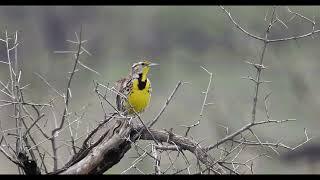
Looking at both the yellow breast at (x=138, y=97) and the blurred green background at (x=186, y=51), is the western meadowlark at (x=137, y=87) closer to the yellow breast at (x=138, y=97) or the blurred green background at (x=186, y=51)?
the yellow breast at (x=138, y=97)

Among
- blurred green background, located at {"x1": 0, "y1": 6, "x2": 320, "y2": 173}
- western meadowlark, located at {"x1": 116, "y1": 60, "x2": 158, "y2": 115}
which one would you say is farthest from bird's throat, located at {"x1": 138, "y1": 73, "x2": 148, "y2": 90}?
blurred green background, located at {"x1": 0, "y1": 6, "x2": 320, "y2": 173}

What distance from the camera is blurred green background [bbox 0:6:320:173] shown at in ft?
42.1

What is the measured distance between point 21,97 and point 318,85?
1163cm

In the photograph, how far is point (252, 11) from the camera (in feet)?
60.2

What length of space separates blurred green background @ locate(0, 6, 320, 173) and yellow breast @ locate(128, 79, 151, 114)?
5431mm

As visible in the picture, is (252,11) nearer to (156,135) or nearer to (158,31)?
(158,31)

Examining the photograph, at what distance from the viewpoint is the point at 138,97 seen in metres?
5.41

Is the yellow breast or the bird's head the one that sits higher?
the bird's head

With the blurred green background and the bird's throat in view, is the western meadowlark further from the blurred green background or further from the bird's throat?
the blurred green background

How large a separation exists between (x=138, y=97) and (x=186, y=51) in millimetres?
12859

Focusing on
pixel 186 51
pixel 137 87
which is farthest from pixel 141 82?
pixel 186 51

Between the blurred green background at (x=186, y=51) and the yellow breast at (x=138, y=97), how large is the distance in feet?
17.8

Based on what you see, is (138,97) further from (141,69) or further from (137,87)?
(141,69)

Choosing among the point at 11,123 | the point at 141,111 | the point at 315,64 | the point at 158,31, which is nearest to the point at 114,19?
the point at 158,31
